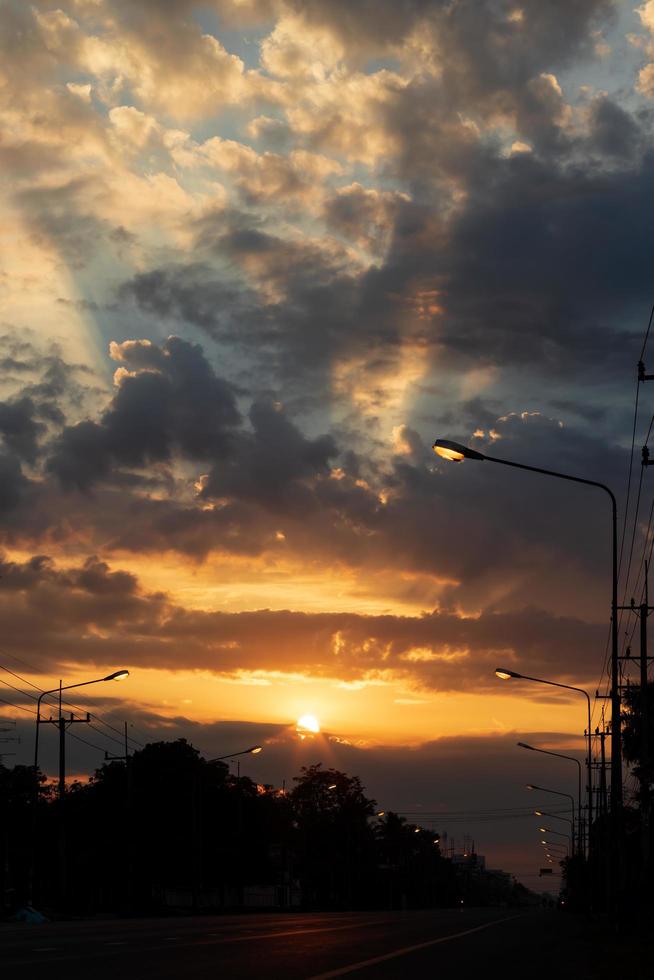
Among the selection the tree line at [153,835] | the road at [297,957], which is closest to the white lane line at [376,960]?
the road at [297,957]

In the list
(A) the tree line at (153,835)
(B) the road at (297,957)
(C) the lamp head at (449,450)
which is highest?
(C) the lamp head at (449,450)

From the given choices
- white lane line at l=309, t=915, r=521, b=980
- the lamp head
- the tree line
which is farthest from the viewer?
the tree line

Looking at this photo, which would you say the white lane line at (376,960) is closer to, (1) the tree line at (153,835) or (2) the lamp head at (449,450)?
(2) the lamp head at (449,450)

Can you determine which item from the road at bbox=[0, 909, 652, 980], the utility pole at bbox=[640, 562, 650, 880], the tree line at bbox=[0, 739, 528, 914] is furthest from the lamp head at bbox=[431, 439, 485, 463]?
the tree line at bbox=[0, 739, 528, 914]

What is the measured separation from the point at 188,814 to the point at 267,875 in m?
16.9

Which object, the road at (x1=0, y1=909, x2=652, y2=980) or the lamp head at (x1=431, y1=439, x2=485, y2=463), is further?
the lamp head at (x1=431, y1=439, x2=485, y2=463)

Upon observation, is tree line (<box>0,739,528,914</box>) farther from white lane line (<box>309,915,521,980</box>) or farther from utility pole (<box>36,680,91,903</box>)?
white lane line (<box>309,915,521,980</box>)

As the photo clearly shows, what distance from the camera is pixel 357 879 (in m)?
183

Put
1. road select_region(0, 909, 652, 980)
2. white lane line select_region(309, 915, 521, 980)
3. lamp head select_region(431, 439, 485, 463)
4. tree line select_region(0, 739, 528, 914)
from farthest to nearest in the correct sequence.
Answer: tree line select_region(0, 739, 528, 914) < lamp head select_region(431, 439, 485, 463) < white lane line select_region(309, 915, 521, 980) < road select_region(0, 909, 652, 980)

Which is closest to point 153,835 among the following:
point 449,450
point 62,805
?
point 62,805

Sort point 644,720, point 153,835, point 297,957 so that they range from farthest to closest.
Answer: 1. point 153,835
2. point 644,720
3. point 297,957

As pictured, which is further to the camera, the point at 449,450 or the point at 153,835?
the point at 153,835

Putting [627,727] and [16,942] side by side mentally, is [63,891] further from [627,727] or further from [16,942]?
[16,942]

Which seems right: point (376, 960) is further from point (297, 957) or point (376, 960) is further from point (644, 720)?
point (644, 720)
